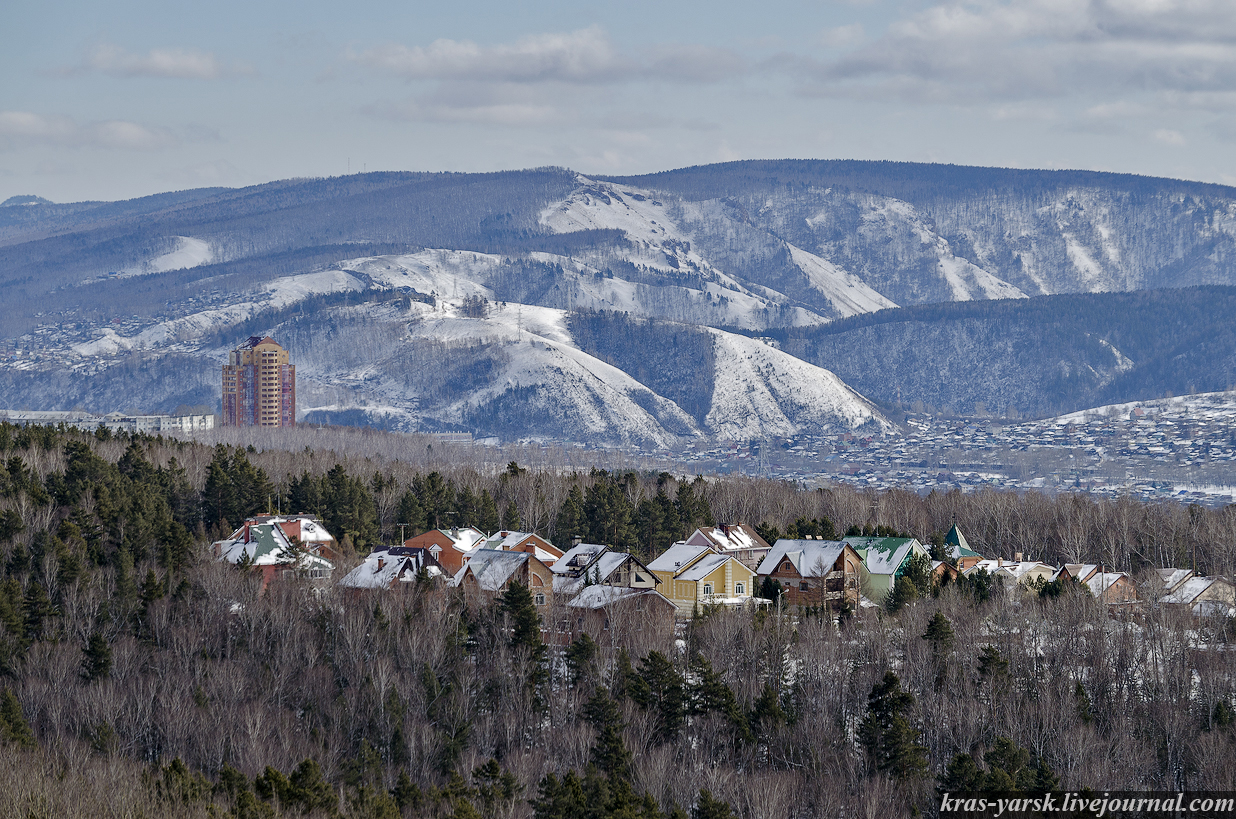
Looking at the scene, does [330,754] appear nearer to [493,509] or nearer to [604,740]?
[604,740]

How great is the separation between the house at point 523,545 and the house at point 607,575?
14.4 feet

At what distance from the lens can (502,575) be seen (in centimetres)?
8506

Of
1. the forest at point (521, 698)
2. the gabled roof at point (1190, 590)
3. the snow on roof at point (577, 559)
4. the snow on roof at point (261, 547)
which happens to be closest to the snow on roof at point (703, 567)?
the snow on roof at point (577, 559)

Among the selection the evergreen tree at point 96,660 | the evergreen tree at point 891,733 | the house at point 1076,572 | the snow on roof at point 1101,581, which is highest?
the house at point 1076,572

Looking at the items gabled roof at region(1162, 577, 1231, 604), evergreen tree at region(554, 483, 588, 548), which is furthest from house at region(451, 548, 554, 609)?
gabled roof at region(1162, 577, 1231, 604)

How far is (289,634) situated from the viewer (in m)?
73.5

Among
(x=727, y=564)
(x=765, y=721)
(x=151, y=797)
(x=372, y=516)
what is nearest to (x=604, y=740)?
(x=765, y=721)

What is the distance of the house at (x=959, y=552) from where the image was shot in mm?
100688

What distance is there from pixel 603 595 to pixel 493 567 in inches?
280

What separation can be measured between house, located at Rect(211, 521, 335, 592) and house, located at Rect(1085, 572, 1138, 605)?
4337cm

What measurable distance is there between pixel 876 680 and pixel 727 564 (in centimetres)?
1994

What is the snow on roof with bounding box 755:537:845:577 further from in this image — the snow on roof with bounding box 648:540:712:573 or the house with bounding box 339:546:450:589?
the house with bounding box 339:546:450:589

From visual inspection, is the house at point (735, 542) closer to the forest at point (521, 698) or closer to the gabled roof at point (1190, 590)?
the forest at point (521, 698)

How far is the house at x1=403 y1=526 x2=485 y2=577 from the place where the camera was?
94.1 m
